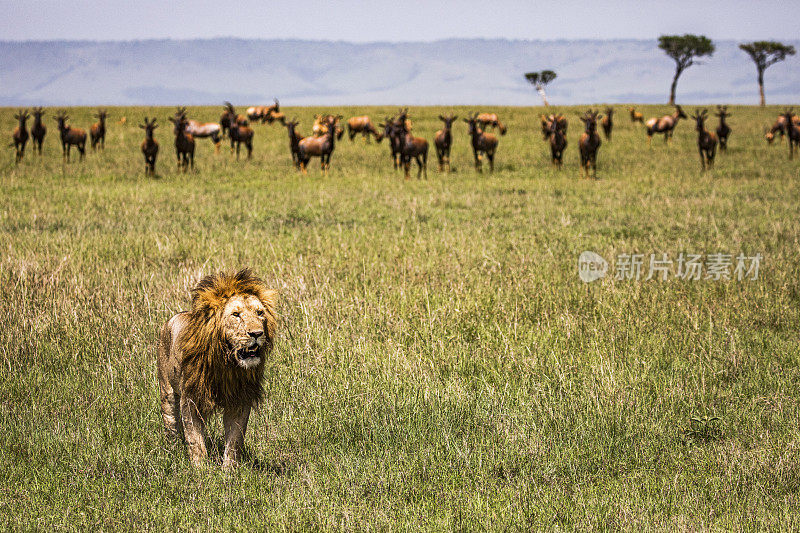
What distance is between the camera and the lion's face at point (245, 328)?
3.39m

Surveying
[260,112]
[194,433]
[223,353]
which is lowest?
[194,433]

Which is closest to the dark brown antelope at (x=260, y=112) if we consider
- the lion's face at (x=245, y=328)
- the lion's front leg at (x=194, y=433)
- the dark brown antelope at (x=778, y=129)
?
the dark brown antelope at (x=778, y=129)

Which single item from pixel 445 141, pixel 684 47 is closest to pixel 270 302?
pixel 445 141

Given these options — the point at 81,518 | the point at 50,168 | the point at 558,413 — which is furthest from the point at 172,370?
the point at 50,168

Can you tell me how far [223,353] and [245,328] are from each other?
0.27 metres

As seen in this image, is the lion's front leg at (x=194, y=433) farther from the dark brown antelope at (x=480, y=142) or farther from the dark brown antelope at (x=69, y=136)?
the dark brown antelope at (x=69, y=136)

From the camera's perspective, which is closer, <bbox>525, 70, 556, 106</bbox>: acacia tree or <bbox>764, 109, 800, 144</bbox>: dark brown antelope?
<bbox>764, 109, 800, 144</bbox>: dark brown antelope

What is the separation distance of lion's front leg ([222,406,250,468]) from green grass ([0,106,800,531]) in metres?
0.11

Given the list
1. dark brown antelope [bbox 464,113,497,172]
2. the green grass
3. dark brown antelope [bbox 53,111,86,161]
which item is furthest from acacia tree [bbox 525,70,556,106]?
the green grass

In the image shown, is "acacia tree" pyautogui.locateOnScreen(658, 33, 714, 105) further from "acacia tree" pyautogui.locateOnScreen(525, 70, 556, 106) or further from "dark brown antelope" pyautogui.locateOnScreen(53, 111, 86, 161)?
"dark brown antelope" pyautogui.locateOnScreen(53, 111, 86, 161)

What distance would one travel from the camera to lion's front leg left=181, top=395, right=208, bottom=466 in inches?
150

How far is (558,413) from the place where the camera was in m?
4.83

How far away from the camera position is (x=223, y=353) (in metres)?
3.62

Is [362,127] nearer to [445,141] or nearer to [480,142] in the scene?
[445,141]
